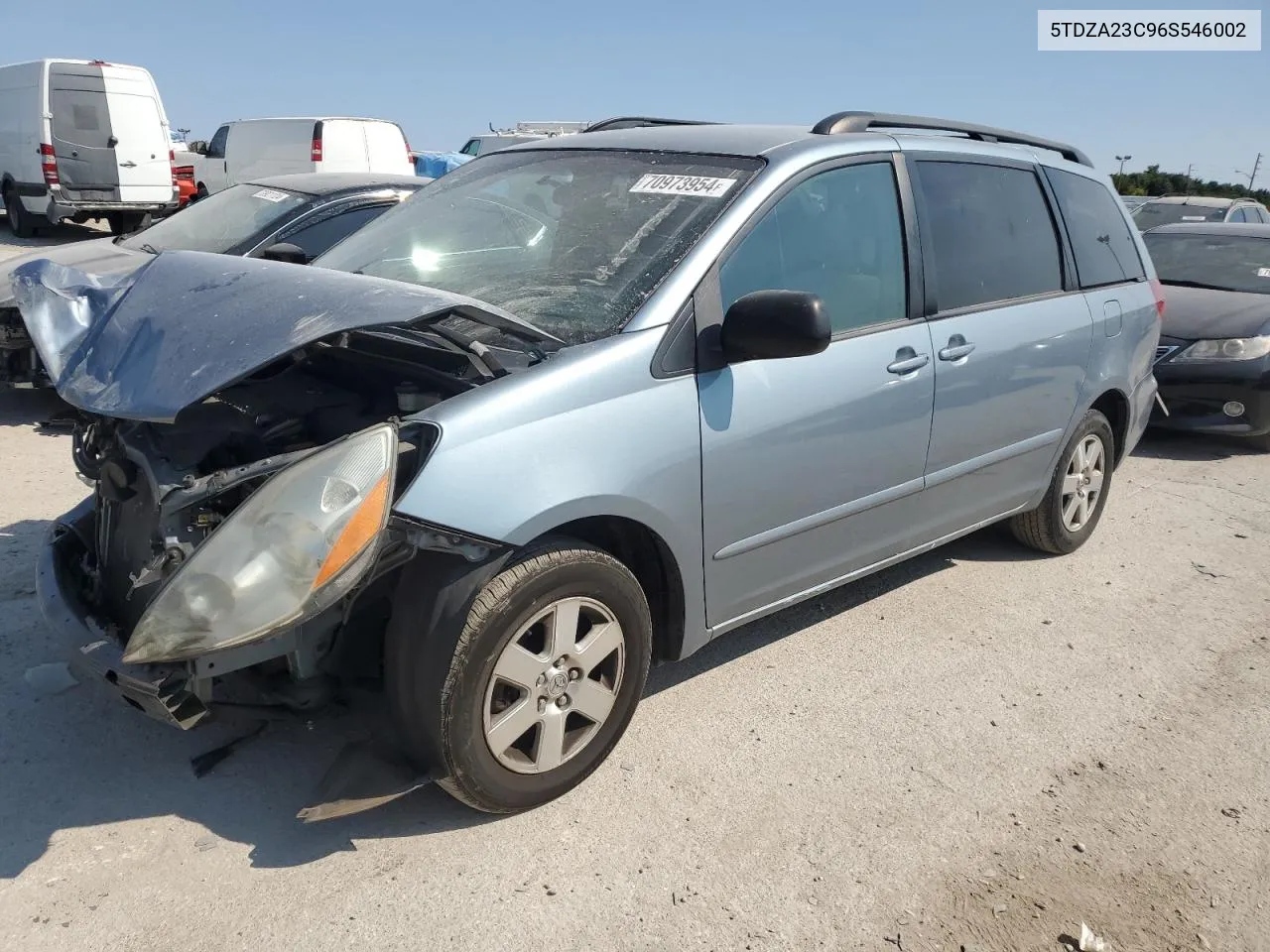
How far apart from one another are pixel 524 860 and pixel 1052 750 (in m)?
1.74

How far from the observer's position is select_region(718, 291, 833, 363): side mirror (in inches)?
113

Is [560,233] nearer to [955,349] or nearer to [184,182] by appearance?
[955,349]

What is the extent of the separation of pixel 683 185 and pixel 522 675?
5.37ft

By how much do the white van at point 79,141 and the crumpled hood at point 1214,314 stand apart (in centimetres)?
1429

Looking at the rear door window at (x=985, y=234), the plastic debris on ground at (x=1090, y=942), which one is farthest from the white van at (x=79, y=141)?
the plastic debris on ground at (x=1090, y=942)

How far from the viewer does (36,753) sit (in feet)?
9.60

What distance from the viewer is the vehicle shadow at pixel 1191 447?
7.30m

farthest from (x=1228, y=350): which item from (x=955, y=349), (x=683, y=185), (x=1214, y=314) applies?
(x=683, y=185)

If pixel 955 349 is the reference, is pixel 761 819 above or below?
below

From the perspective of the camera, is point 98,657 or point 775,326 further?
point 775,326

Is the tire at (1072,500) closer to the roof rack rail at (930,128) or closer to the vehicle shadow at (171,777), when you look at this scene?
the roof rack rail at (930,128)

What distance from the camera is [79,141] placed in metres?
15.1

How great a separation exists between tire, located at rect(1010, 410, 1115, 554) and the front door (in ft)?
4.11

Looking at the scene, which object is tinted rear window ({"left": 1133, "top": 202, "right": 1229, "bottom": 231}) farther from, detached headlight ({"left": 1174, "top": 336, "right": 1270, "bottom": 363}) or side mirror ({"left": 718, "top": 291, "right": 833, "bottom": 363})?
side mirror ({"left": 718, "top": 291, "right": 833, "bottom": 363})
